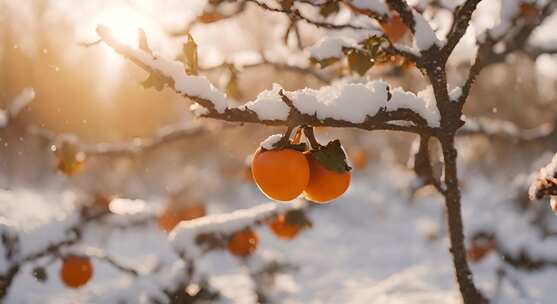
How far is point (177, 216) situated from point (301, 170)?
3400 millimetres

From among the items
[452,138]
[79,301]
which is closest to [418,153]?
[452,138]

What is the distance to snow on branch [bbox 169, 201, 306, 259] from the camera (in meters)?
3.71

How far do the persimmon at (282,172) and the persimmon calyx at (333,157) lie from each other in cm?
5

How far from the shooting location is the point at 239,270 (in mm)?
8070

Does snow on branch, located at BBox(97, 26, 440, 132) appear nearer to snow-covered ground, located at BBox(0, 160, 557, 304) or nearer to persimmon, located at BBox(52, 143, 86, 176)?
snow-covered ground, located at BBox(0, 160, 557, 304)

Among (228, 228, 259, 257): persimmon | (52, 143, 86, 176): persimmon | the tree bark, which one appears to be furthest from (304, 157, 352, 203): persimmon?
(52, 143, 86, 176): persimmon

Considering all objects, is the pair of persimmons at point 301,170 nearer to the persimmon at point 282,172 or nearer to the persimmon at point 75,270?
the persimmon at point 282,172

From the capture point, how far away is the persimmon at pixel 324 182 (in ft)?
5.70

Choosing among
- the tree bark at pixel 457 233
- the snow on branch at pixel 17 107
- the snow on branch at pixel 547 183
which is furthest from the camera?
the snow on branch at pixel 17 107

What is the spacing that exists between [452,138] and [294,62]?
2.68 m

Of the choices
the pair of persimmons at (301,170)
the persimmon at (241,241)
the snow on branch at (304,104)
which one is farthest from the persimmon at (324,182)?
the persimmon at (241,241)

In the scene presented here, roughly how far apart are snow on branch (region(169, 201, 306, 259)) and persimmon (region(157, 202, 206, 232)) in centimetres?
107

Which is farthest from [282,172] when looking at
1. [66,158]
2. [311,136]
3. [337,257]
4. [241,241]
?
[337,257]

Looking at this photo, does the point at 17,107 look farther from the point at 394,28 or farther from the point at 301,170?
the point at 301,170
